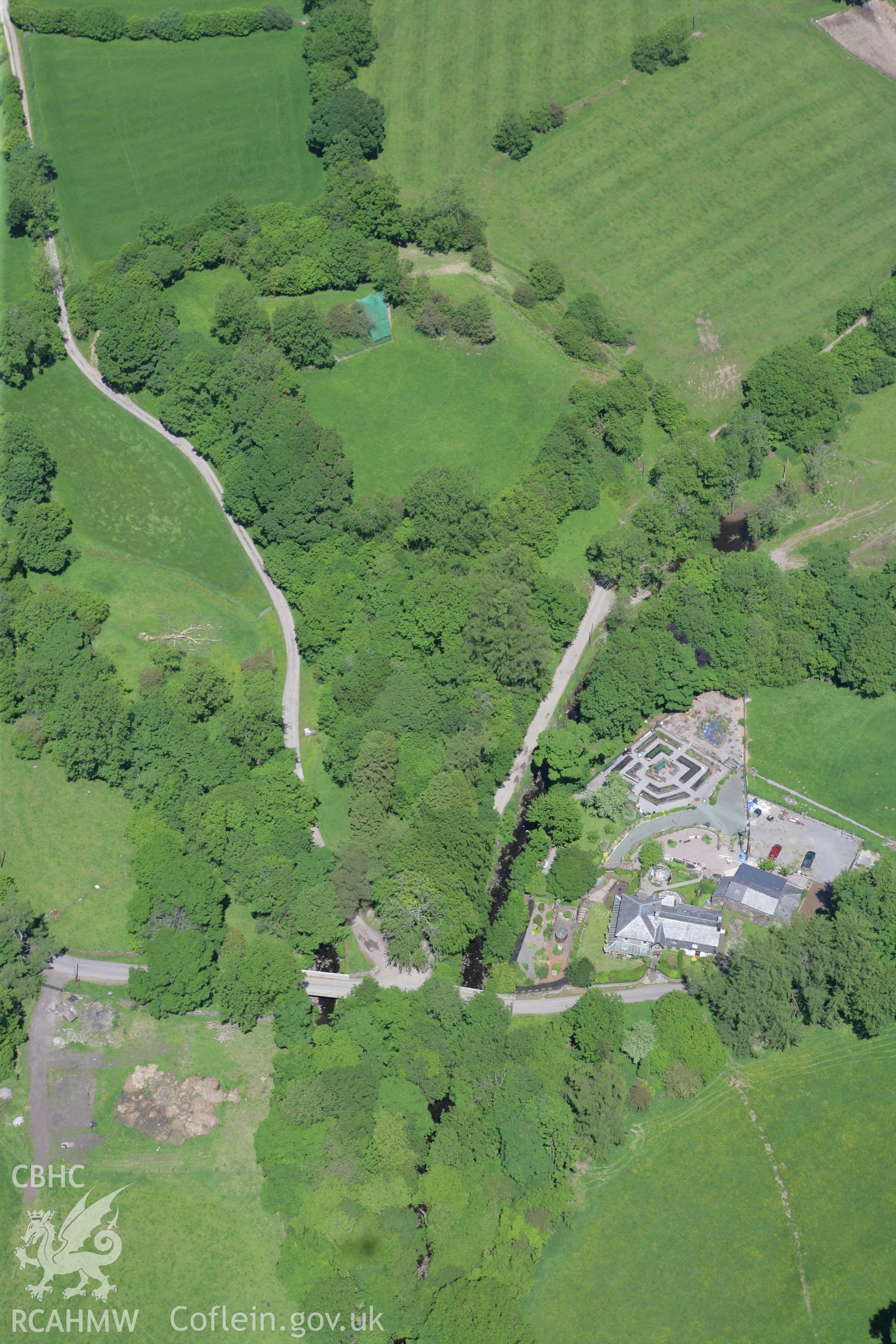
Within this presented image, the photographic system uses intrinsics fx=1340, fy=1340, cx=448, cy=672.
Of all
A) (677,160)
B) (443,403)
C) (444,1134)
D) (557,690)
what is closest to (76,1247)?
(444,1134)

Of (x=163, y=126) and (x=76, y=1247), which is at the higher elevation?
(x=163, y=126)

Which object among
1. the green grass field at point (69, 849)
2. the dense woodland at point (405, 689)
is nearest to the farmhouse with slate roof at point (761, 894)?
the dense woodland at point (405, 689)

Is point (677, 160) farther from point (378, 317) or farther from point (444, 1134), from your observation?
point (444, 1134)

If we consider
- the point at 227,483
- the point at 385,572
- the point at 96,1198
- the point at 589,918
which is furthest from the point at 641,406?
the point at 96,1198

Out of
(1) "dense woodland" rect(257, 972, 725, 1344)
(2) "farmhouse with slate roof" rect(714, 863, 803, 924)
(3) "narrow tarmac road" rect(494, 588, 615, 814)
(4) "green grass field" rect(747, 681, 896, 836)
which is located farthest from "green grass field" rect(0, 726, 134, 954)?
(4) "green grass field" rect(747, 681, 896, 836)

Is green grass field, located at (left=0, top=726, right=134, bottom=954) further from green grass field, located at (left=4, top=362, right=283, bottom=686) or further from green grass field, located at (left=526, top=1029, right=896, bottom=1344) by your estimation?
green grass field, located at (left=526, top=1029, right=896, bottom=1344)

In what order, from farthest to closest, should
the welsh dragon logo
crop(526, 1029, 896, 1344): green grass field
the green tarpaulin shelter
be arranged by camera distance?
the green tarpaulin shelter < the welsh dragon logo < crop(526, 1029, 896, 1344): green grass field

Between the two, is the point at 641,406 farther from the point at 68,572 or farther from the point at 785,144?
the point at 68,572
